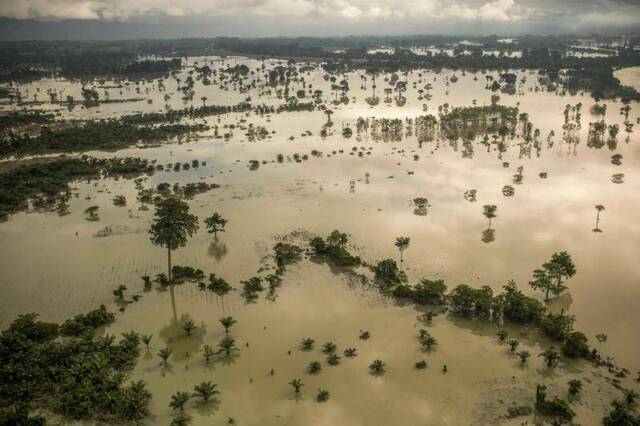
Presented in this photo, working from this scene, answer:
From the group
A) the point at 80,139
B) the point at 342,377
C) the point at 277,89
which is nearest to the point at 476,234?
the point at 342,377

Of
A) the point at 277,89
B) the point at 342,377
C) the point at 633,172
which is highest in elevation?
the point at 277,89

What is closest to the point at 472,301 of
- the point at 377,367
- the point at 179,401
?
the point at 377,367

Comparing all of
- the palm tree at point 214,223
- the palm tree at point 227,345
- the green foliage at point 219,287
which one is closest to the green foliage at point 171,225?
the green foliage at point 219,287

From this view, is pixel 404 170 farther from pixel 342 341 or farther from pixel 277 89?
pixel 277 89

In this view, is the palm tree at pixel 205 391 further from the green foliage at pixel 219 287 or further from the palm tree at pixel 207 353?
the green foliage at pixel 219 287

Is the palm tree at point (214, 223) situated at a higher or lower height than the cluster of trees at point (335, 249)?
higher

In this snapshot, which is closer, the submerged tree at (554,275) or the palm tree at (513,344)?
the palm tree at (513,344)

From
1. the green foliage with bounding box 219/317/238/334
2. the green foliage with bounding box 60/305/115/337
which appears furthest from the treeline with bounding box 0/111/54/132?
the green foliage with bounding box 219/317/238/334
